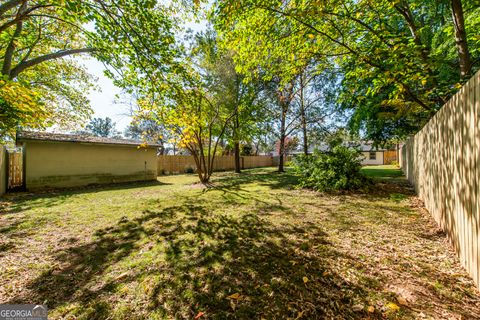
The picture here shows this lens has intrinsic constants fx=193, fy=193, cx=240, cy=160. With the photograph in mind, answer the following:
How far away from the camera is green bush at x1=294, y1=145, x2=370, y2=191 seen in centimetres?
706

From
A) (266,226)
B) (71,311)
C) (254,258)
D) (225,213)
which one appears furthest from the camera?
(225,213)

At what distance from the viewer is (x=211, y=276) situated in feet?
7.37

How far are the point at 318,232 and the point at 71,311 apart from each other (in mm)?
3431

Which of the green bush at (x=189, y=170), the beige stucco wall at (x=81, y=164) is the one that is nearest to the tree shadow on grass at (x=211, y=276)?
the beige stucco wall at (x=81, y=164)

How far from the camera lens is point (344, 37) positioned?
4602 mm

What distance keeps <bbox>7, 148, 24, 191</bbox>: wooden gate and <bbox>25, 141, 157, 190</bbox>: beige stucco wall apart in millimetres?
579

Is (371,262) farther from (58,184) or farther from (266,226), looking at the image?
(58,184)

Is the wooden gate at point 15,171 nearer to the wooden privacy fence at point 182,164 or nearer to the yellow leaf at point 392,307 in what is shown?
the wooden privacy fence at point 182,164

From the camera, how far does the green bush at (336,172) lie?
23.2 feet

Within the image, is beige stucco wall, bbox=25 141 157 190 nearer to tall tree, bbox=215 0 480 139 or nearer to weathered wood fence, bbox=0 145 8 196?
weathered wood fence, bbox=0 145 8 196

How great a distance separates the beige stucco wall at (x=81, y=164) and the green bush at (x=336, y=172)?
10.2 m

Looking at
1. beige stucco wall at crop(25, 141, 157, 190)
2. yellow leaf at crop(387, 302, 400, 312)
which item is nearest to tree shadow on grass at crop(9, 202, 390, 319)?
yellow leaf at crop(387, 302, 400, 312)

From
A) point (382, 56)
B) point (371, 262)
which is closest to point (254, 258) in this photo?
point (371, 262)

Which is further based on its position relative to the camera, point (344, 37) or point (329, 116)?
point (329, 116)
